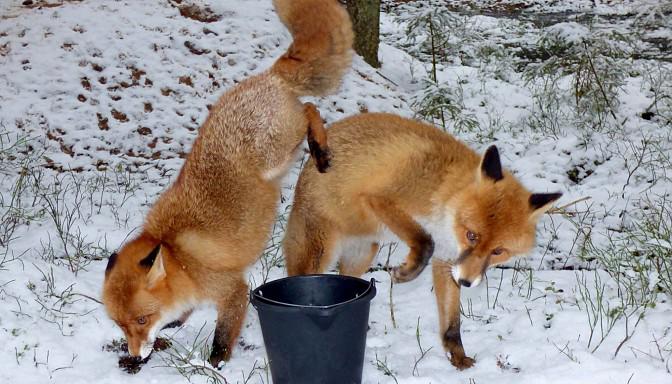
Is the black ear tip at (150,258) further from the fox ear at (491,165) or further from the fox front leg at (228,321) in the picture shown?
the fox ear at (491,165)

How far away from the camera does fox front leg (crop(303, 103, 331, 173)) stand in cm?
472

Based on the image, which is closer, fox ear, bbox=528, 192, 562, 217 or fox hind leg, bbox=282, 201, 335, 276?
fox ear, bbox=528, 192, 562, 217

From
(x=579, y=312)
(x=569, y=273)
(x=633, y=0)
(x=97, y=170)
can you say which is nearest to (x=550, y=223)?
(x=569, y=273)

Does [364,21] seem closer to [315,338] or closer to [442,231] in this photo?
[442,231]

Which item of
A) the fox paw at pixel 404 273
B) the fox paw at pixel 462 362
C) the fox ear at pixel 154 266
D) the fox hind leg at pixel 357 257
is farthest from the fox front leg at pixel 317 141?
the fox paw at pixel 462 362

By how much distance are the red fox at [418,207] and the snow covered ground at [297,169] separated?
574 millimetres

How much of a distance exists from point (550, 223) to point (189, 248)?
384 cm


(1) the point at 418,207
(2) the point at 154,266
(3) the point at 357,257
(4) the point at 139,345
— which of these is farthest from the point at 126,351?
(1) the point at 418,207

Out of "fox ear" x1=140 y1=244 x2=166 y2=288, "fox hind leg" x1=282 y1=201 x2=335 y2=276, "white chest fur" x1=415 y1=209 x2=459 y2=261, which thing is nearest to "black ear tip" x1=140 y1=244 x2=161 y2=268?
"fox ear" x1=140 y1=244 x2=166 y2=288

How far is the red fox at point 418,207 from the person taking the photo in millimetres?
4152

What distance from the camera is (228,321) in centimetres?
441

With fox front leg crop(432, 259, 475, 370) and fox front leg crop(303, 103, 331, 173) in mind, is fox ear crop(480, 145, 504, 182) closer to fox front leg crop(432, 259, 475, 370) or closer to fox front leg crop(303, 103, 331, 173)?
fox front leg crop(432, 259, 475, 370)

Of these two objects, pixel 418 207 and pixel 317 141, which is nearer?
pixel 418 207

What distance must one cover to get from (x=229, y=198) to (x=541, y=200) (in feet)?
6.70
